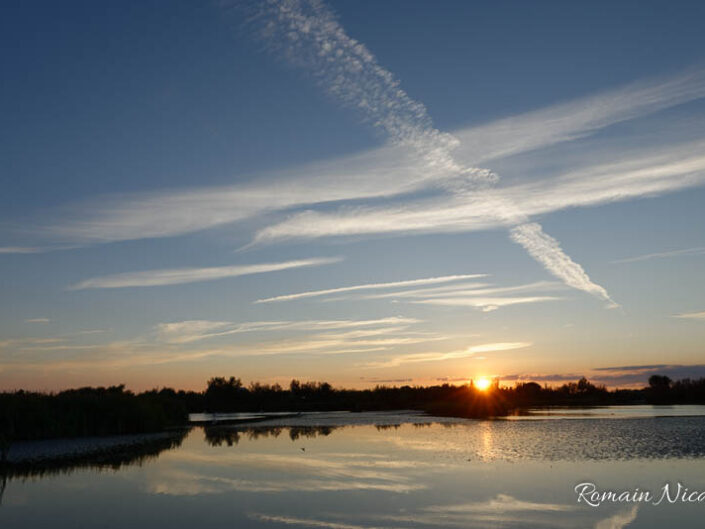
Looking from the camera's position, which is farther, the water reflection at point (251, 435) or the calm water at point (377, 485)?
the water reflection at point (251, 435)

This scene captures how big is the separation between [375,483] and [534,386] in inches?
4922

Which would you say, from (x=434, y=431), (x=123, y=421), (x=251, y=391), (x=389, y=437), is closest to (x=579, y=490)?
(x=389, y=437)

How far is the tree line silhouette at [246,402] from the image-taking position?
Answer: 1565 inches

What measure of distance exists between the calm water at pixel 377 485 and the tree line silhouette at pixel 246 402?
760cm

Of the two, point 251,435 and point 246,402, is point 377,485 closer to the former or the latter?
point 251,435

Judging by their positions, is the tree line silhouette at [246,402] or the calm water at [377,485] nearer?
the calm water at [377,485]

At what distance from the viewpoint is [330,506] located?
56.9ft

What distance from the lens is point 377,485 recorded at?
20.4 m

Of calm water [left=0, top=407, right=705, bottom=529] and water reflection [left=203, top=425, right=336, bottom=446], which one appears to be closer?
calm water [left=0, top=407, right=705, bottom=529]

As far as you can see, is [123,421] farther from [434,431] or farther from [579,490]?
[579,490]

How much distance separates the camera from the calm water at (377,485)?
1568 centimetres

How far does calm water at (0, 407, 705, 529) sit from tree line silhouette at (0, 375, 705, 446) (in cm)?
760

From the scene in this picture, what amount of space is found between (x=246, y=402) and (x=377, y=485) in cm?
10978

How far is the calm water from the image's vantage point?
15.7m
